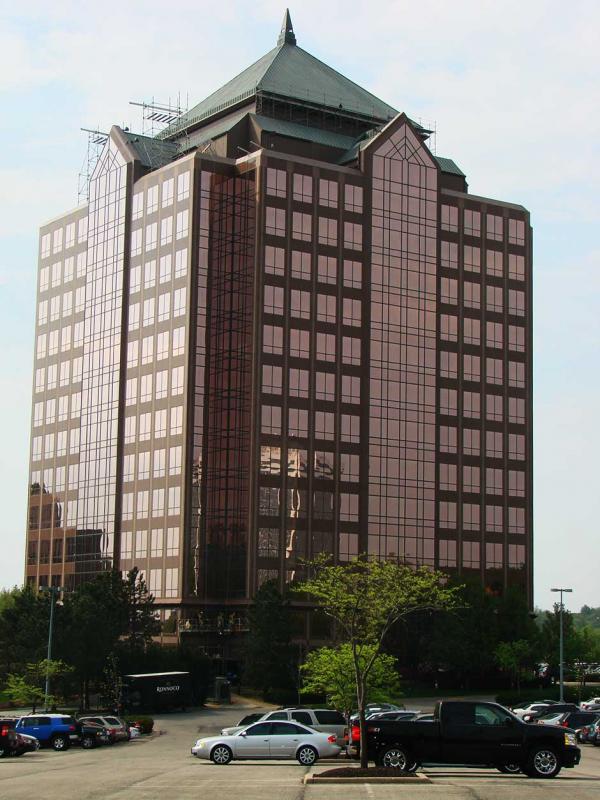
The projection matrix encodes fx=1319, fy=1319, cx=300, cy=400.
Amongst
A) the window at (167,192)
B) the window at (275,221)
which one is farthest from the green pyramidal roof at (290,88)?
the window at (275,221)

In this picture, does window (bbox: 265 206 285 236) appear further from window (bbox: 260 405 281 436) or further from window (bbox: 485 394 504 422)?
window (bbox: 485 394 504 422)

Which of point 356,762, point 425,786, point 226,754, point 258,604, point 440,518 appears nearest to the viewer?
point 425,786

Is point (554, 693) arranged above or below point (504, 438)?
below

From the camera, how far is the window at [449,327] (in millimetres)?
144375

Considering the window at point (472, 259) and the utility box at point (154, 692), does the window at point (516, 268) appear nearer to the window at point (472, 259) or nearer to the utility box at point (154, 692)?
the window at point (472, 259)

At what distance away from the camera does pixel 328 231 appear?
13662cm

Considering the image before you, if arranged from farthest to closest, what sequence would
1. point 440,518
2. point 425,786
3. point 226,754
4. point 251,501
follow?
point 440,518, point 251,501, point 226,754, point 425,786

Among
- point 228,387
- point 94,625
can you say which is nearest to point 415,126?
point 228,387

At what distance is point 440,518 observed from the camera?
141250mm

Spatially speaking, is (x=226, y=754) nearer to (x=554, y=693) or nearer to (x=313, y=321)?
(x=554, y=693)

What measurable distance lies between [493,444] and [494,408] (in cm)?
404

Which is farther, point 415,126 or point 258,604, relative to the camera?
point 415,126

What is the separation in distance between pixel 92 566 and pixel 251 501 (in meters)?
23.9

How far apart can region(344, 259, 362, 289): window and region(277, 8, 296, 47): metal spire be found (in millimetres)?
34585
